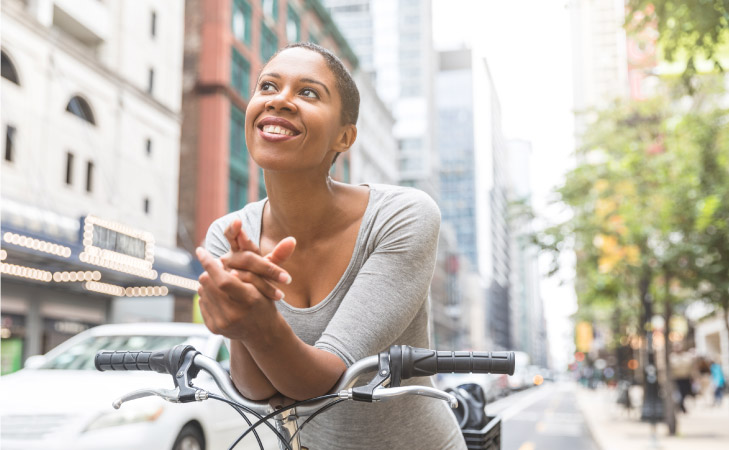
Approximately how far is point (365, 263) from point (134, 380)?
5.14 metres

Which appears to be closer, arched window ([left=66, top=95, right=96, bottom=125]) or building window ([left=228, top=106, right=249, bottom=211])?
arched window ([left=66, top=95, right=96, bottom=125])

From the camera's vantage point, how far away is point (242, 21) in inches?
1250

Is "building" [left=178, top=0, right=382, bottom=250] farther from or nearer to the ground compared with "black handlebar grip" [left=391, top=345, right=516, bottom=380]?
farther from the ground

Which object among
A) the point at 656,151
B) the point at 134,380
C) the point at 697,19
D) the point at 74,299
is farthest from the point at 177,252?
the point at 697,19

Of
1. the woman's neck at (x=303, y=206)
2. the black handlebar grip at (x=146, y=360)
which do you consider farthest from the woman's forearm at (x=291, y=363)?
the woman's neck at (x=303, y=206)

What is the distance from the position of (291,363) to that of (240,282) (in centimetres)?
24

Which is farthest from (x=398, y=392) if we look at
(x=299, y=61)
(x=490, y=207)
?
(x=490, y=207)

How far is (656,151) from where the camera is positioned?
20.8 meters

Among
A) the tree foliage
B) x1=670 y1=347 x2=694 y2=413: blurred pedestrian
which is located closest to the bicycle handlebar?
the tree foliage

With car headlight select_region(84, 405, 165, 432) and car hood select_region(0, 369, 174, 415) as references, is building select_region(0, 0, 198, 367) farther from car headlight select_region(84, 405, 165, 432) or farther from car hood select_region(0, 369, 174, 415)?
car headlight select_region(84, 405, 165, 432)

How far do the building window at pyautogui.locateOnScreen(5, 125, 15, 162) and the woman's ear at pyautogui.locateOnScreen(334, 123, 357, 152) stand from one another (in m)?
15.1

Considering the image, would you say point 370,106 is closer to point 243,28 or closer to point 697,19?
point 243,28

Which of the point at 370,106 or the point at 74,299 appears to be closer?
the point at 74,299

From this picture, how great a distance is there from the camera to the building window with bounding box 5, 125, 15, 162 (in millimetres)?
15116
